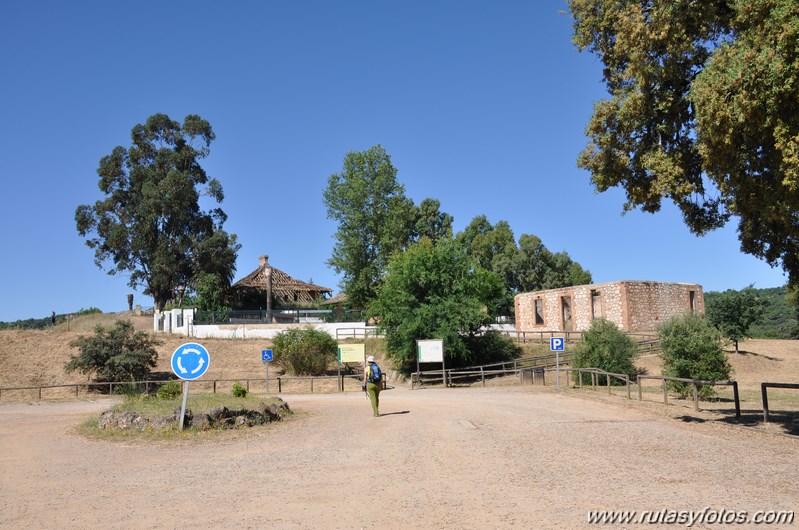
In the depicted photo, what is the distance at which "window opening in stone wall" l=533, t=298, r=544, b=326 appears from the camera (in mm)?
57594

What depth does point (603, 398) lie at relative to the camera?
20.3 metres

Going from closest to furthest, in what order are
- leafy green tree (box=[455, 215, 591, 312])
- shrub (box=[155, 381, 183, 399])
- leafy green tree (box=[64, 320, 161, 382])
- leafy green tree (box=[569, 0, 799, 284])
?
leafy green tree (box=[569, 0, 799, 284]) → shrub (box=[155, 381, 183, 399]) → leafy green tree (box=[64, 320, 161, 382]) → leafy green tree (box=[455, 215, 591, 312])

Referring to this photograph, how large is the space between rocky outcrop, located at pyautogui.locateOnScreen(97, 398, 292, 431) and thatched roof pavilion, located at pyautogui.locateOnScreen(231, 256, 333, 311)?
47162 millimetres

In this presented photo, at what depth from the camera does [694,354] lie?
2378cm

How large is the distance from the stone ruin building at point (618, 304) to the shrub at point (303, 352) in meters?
18.7

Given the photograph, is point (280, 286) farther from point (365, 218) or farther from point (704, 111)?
point (704, 111)

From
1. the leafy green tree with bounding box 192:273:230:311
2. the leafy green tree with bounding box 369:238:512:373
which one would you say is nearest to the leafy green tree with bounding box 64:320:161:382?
the leafy green tree with bounding box 369:238:512:373

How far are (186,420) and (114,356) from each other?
2530cm

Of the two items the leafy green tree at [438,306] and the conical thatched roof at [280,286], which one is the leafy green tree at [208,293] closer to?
the conical thatched roof at [280,286]

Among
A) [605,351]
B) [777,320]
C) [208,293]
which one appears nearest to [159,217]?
[208,293]

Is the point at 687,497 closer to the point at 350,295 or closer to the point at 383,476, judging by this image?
the point at 383,476

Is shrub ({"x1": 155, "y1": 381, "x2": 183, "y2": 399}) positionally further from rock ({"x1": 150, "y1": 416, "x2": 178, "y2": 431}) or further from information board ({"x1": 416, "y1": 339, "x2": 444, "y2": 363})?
information board ({"x1": 416, "y1": 339, "x2": 444, "y2": 363})

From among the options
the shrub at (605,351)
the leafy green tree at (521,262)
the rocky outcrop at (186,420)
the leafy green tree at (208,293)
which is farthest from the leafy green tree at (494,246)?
the rocky outcrop at (186,420)

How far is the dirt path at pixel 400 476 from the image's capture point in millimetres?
6781
